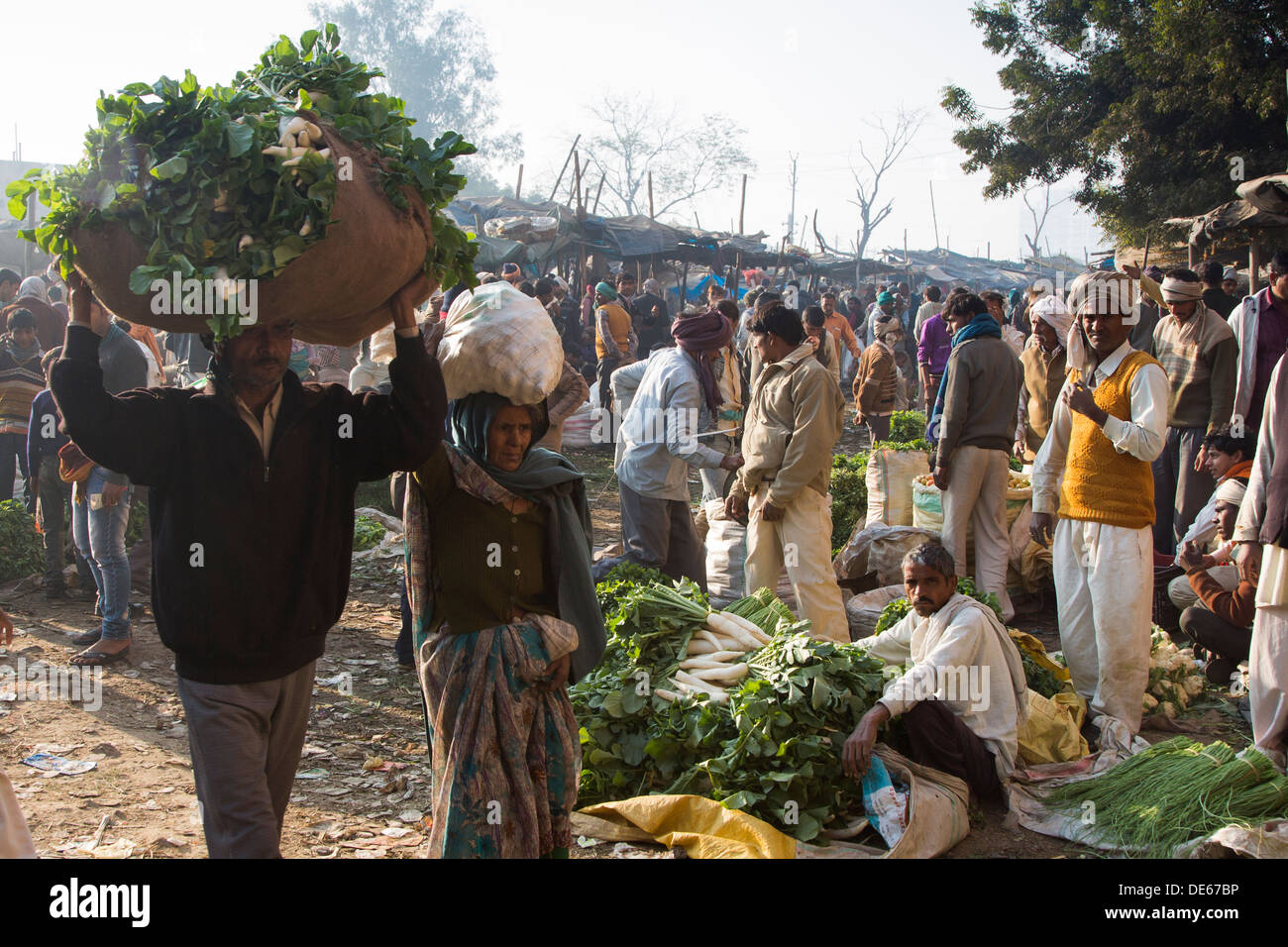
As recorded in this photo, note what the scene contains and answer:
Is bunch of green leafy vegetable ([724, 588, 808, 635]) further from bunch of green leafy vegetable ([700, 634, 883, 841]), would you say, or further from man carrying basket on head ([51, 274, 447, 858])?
man carrying basket on head ([51, 274, 447, 858])

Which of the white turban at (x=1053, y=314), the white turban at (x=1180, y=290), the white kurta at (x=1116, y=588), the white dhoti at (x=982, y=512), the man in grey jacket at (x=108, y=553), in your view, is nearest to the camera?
the white kurta at (x=1116, y=588)

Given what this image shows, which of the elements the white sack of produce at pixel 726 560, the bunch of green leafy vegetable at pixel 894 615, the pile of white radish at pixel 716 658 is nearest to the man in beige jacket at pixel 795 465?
the white sack of produce at pixel 726 560

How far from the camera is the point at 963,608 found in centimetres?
470

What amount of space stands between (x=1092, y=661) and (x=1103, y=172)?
1682 cm

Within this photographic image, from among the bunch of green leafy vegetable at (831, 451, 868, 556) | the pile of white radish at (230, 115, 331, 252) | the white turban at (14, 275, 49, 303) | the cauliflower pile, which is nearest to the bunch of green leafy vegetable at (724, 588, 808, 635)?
the cauliflower pile

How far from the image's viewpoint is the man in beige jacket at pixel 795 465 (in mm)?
6035

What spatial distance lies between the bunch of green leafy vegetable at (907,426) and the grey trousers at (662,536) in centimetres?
486

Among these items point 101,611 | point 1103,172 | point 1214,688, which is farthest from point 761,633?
point 1103,172

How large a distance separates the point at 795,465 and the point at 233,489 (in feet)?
12.2

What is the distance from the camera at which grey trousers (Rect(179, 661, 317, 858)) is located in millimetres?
2773

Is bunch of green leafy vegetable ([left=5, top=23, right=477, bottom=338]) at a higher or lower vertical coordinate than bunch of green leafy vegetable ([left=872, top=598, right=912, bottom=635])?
higher

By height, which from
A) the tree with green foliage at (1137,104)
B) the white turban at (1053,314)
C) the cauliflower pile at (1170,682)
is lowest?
the cauliflower pile at (1170,682)

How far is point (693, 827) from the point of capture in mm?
4246

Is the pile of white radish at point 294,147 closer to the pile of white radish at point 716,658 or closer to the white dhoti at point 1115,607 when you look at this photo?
the pile of white radish at point 716,658
